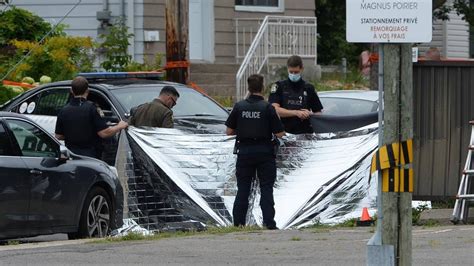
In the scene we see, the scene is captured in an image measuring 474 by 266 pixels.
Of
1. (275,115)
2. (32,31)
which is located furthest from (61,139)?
(32,31)

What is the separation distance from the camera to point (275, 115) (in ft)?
45.2

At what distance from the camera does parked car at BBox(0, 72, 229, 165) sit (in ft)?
53.9

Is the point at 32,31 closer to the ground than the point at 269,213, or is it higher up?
higher up

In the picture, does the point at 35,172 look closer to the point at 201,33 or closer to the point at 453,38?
the point at 201,33

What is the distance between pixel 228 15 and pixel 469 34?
19.0 m

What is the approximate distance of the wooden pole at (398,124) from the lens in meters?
8.56

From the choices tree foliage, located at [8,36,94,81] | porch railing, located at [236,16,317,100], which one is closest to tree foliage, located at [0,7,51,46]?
tree foliage, located at [8,36,94,81]

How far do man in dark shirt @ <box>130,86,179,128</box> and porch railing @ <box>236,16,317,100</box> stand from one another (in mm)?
11608

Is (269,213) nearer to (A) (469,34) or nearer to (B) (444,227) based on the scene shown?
(B) (444,227)

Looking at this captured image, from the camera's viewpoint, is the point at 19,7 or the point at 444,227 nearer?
the point at 444,227

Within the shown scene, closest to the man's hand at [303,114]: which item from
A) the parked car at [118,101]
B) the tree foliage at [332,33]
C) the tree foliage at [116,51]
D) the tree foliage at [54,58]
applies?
the parked car at [118,101]

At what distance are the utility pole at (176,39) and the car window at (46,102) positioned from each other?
6.91 feet

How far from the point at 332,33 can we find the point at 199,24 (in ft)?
48.9

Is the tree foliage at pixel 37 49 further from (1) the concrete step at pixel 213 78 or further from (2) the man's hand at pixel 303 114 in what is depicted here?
(2) the man's hand at pixel 303 114
